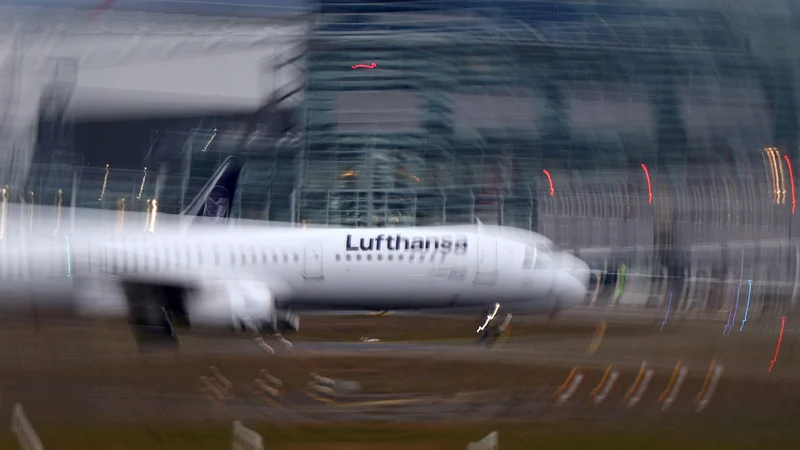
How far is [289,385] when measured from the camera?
22.4 ft

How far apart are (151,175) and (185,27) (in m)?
4.67

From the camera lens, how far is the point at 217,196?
11992 mm

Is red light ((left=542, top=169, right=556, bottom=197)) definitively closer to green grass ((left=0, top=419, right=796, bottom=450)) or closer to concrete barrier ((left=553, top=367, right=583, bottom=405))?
concrete barrier ((left=553, top=367, right=583, bottom=405))

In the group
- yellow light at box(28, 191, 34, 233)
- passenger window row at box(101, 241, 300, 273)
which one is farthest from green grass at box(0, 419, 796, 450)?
yellow light at box(28, 191, 34, 233)

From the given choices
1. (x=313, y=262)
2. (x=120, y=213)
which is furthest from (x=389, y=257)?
(x=120, y=213)

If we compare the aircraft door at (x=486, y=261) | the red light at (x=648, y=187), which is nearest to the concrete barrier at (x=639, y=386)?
the red light at (x=648, y=187)

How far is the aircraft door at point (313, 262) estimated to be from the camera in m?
11.3

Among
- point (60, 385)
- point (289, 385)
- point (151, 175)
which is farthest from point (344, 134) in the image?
point (151, 175)

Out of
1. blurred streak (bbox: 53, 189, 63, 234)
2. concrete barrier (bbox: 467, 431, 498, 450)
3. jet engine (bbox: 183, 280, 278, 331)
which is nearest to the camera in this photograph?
concrete barrier (bbox: 467, 431, 498, 450)

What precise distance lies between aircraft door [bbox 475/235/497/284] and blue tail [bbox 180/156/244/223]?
3.33 m

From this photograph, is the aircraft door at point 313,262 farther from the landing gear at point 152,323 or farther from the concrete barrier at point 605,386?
the concrete barrier at point 605,386

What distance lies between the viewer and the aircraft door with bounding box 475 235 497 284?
1125 centimetres

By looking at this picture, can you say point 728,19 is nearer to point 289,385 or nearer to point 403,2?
point 403,2

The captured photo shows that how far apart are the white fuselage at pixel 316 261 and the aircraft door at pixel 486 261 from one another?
13mm
